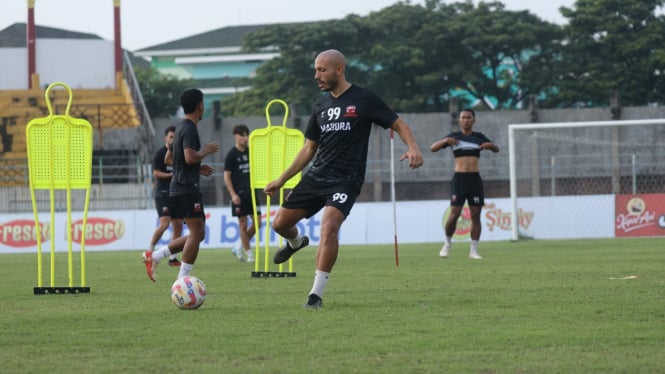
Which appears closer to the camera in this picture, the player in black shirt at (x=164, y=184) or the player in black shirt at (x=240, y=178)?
the player in black shirt at (x=164, y=184)

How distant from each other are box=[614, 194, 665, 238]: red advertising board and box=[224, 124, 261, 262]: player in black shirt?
40.3 feet

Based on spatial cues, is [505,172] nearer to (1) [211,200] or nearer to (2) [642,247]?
(1) [211,200]

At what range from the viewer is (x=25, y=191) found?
3441 cm

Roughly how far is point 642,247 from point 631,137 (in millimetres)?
20194

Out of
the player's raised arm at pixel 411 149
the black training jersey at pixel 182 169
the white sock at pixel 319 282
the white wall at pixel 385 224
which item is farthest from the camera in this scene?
the white wall at pixel 385 224

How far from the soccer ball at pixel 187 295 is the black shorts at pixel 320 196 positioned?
3.42 ft

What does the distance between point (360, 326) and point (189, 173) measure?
4380mm

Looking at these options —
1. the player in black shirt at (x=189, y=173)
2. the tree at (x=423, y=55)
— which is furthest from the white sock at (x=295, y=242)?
the tree at (x=423, y=55)

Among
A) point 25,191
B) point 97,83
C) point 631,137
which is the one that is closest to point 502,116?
point 631,137

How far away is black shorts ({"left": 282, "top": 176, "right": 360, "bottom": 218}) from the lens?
30.1 feet

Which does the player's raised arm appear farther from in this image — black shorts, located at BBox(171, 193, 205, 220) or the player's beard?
black shorts, located at BBox(171, 193, 205, 220)

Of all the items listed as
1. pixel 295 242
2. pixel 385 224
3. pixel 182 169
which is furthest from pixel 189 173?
pixel 385 224

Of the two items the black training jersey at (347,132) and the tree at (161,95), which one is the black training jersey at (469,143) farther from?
the tree at (161,95)

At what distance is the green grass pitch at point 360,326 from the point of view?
6.14 meters
